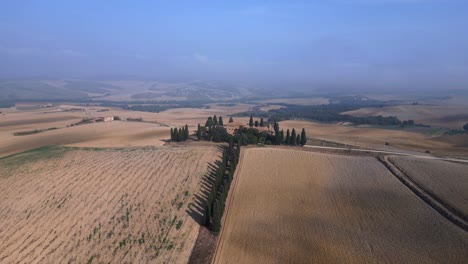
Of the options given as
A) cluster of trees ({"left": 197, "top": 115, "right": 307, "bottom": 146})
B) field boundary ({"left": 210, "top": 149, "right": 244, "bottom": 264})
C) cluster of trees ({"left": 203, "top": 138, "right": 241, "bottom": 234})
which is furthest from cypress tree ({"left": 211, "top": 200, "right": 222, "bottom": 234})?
cluster of trees ({"left": 197, "top": 115, "right": 307, "bottom": 146})

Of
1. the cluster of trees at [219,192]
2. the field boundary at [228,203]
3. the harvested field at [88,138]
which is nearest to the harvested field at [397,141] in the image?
the field boundary at [228,203]

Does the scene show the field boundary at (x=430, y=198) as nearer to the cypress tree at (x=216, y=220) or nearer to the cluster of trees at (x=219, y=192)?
the cluster of trees at (x=219, y=192)

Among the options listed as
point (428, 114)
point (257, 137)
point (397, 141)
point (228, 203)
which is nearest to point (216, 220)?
point (228, 203)

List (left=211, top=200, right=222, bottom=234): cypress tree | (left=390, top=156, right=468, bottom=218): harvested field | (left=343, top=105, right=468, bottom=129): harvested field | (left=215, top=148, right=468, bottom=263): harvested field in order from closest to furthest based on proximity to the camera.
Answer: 1. (left=215, top=148, right=468, bottom=263): harvested field
2. (left=211, top=200, right=222, bottom=234): cypress tree
3. (left=390, top=156, right=468, bottom=218): harvested field
4. (left=343, top=105, right=468, bottom=129): harvested field

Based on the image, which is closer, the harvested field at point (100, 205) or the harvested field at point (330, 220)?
the harvested field at point (330, 220)

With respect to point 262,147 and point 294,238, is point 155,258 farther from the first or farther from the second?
point 262,147

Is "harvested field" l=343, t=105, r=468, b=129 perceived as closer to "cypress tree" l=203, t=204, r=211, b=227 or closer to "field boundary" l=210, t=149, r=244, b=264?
"field boundary" l=210, t=149, r=244, b=264
